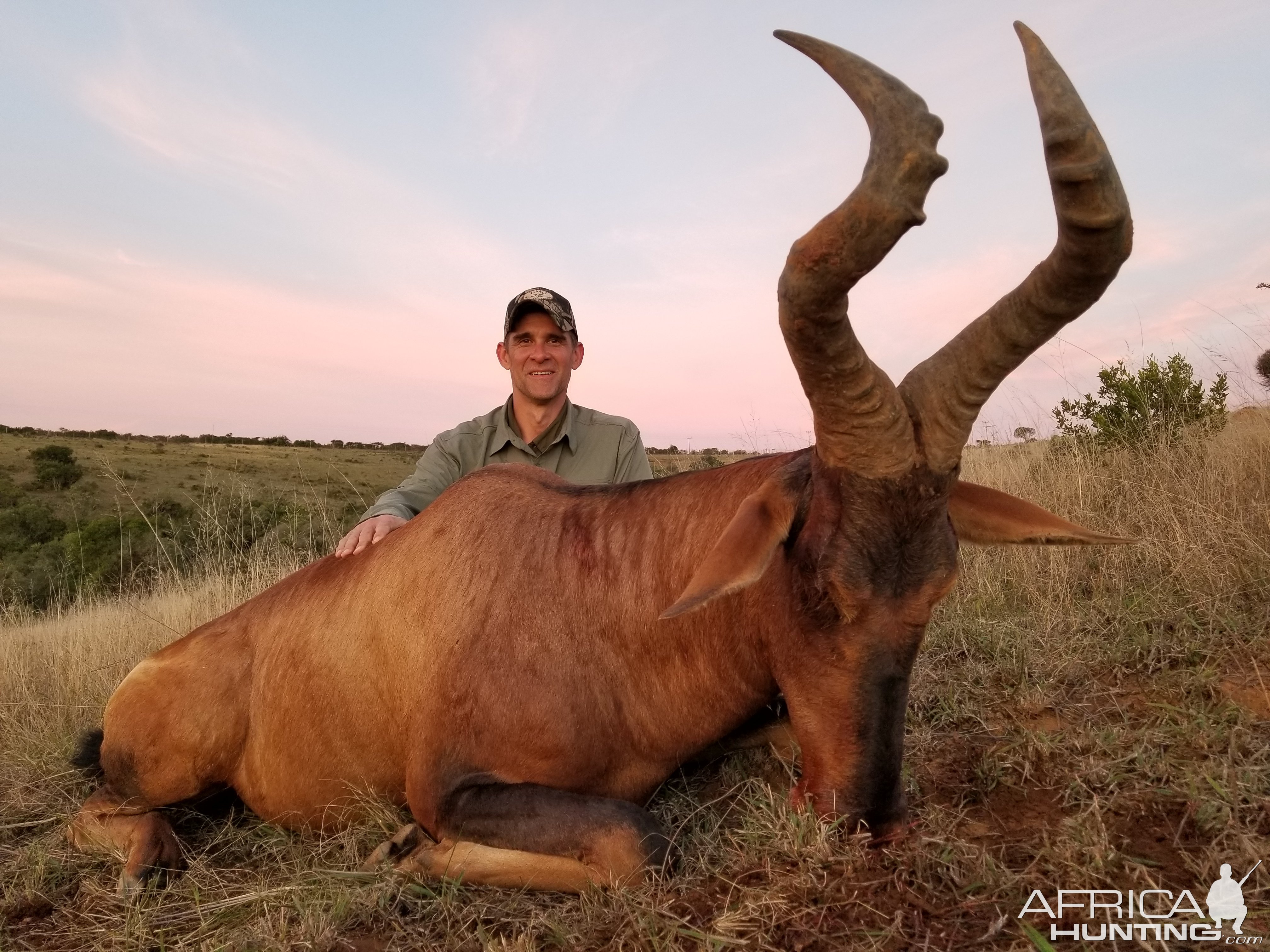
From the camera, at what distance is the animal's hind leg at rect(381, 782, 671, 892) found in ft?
10.3

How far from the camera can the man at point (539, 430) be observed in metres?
6.72

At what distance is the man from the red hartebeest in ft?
6.57

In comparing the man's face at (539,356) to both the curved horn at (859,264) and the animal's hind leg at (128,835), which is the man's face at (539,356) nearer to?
the animal's hind leg at (128,835)

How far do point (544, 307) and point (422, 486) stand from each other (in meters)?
1.64

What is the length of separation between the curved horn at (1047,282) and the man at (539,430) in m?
3.83

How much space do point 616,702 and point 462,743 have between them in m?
0.65

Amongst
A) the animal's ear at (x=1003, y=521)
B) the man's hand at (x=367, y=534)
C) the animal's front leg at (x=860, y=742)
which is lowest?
the animal's front leg at (x=860, y=742)

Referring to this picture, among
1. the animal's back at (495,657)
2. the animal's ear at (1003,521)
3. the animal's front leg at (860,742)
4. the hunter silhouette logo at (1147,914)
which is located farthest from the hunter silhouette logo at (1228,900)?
the animal's back at (495,657)

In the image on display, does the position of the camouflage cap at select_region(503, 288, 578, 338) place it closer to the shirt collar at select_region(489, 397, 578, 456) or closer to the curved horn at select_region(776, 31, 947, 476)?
the shirt collar at select_region(489, 397, 578, 456)

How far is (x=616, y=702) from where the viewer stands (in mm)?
3629

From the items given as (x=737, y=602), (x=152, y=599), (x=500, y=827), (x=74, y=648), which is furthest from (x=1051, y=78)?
(x=152, y=599)

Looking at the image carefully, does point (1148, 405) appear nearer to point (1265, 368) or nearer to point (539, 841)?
point (1265, 368)

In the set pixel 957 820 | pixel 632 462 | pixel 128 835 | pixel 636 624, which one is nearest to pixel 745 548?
pixel 636 624

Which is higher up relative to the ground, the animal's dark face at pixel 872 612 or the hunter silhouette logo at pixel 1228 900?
the animal's dark face at pixel 872 612
